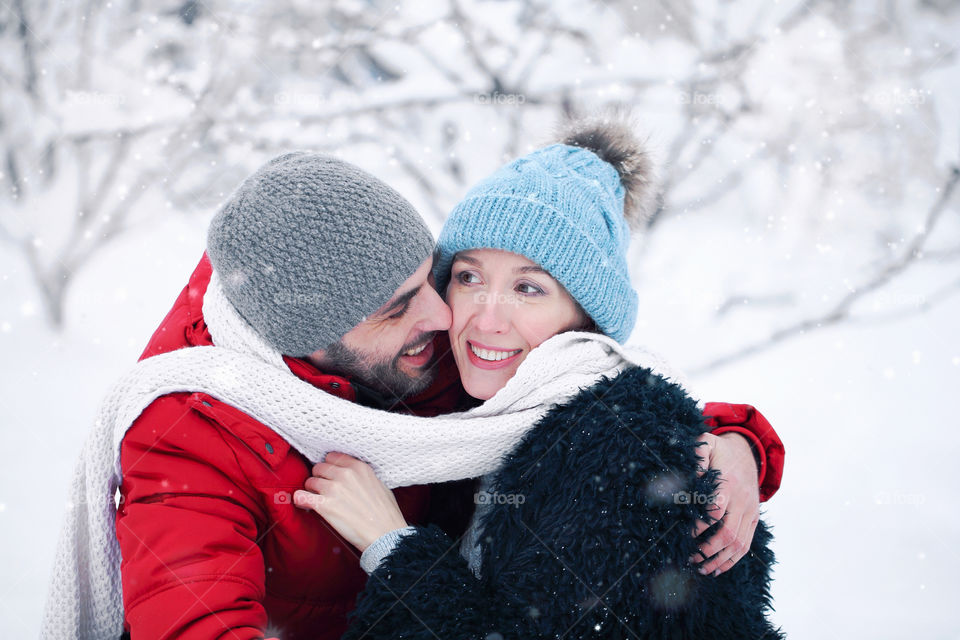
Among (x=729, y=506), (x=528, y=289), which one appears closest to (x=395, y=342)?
(x=528, y=289)

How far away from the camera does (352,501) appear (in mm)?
1521

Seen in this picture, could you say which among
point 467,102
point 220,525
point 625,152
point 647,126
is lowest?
point 220,525

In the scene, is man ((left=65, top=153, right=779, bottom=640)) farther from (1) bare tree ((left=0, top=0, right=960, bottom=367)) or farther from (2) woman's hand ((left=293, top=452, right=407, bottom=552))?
(1) bare tree ((left=0, top=0, right=960, bottom=367))

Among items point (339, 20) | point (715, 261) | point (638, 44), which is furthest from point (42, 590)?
point (638, 44)

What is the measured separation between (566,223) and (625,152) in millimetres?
504

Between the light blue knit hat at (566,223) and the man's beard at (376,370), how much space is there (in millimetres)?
340

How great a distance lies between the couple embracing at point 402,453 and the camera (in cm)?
137

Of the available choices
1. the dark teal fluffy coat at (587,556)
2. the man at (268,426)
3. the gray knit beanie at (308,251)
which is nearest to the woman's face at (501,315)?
the man at (268,426)

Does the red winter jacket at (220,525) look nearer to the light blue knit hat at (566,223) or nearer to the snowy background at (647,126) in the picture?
the light blue knit hat at (566,223)

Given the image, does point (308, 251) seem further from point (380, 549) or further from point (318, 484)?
point (380, 549)

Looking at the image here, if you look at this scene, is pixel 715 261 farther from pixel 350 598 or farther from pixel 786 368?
pixel 350 598

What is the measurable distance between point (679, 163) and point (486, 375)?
2.67 metres

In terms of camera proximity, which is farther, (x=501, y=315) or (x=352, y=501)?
(x=501, y=315)

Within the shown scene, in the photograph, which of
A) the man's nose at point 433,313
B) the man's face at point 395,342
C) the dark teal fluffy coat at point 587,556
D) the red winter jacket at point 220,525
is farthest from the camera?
the man's nose at point 433,313
